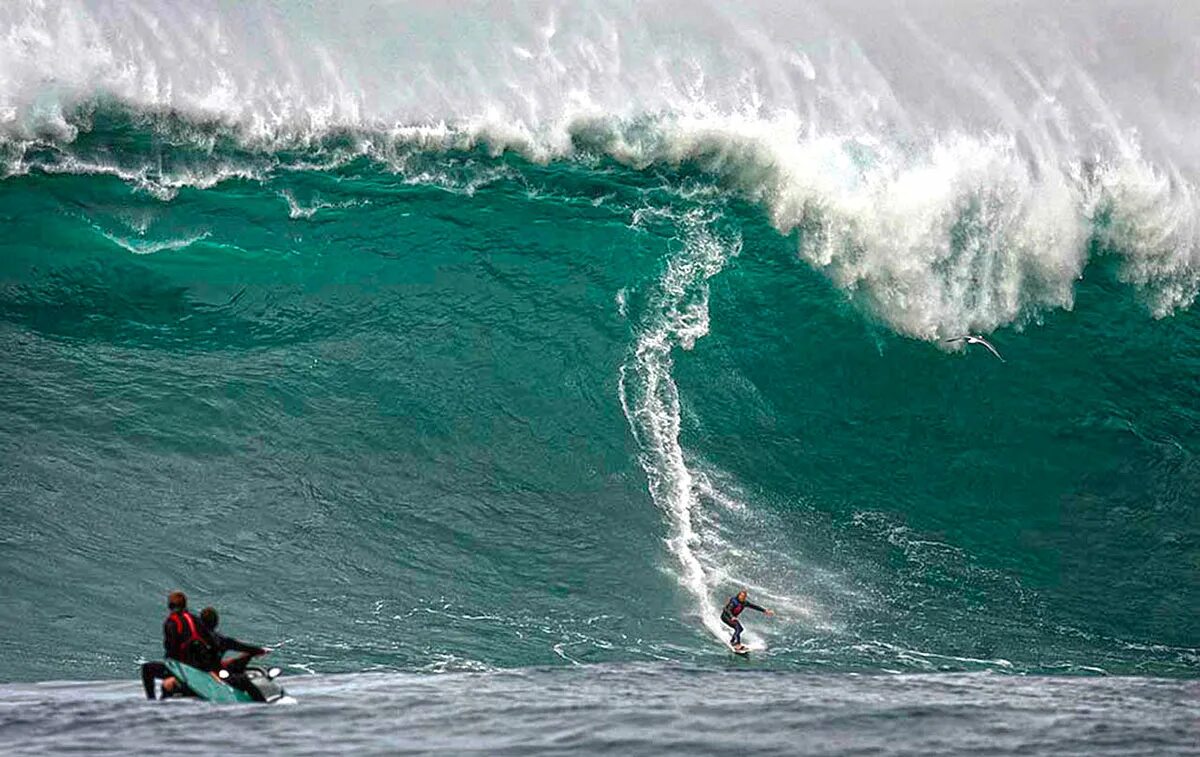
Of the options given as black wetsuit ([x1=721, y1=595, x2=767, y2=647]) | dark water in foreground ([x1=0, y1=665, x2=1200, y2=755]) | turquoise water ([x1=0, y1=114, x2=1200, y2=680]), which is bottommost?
dark water in foreground ([x1=0, y1=665, x2=1200, y2=755])

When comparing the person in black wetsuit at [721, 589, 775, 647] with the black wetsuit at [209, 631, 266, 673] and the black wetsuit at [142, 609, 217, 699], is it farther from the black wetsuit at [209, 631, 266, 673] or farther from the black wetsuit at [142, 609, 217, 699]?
the black wetsuit at [142, 609, 217, 699]

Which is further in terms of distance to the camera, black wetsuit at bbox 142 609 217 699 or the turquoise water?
the turquoise water

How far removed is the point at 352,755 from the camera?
1090 centimetres

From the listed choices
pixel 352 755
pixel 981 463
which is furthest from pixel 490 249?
pixel 352 755

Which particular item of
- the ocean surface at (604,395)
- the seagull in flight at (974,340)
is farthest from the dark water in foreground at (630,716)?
the seagull in flight at (974,340)

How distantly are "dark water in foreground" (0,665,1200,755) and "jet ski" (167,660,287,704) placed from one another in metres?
0.15

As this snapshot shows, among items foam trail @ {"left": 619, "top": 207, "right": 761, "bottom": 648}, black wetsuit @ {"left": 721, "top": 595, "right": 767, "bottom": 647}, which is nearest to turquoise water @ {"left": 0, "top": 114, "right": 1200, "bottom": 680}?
foam trail @ {"left": 619, "top": 207, "right": 761, "bottom": 648}

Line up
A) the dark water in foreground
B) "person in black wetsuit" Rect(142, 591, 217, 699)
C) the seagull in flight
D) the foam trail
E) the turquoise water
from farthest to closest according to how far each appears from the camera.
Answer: the seagull in flight → the foam trail → the turquoise water → "person in black wetsuit" Rect(142, 591, 217, 699) → the dark water in foreground

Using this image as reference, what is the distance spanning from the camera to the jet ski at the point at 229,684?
12.2 metres

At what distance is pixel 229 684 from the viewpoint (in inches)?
489

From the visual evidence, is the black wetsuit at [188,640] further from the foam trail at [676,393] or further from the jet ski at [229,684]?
the foam trail at [676,393]

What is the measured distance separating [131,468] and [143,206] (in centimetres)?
518

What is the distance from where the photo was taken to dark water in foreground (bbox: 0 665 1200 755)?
11.4 meters

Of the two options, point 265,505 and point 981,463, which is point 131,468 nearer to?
point 265,505
